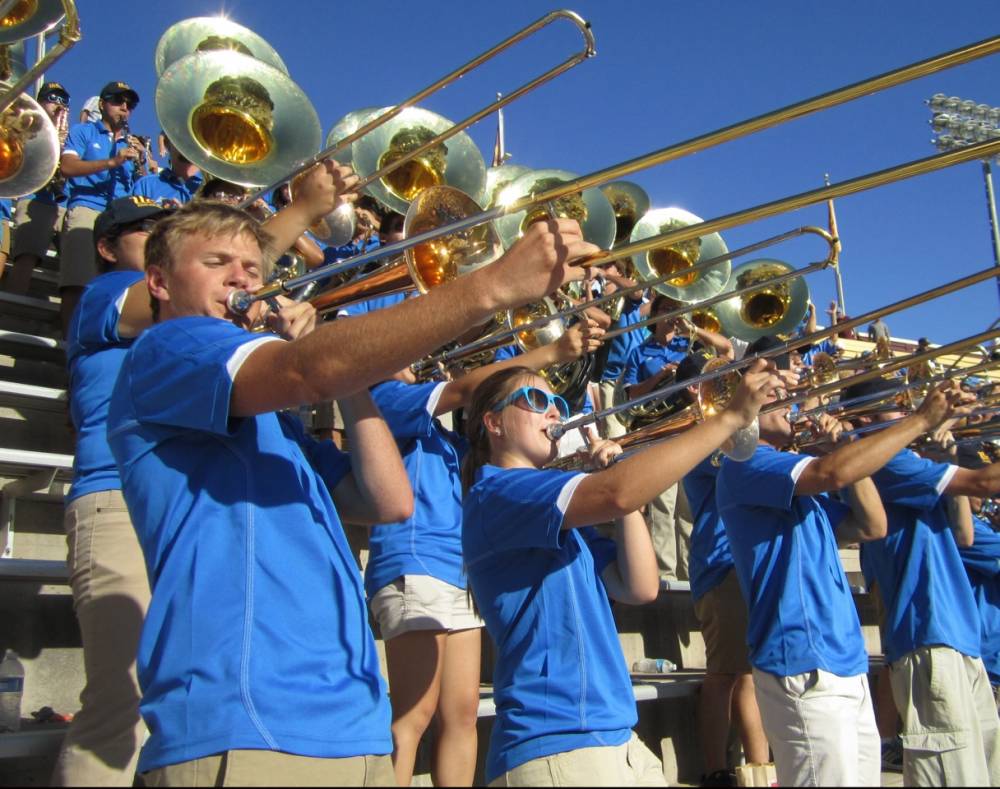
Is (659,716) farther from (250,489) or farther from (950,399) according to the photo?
(250,489)

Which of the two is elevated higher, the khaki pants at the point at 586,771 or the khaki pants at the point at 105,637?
the khaki pants at the point at 105,637

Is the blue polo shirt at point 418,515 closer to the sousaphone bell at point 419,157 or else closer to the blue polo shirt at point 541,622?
the blue polo shirt at point 541,622

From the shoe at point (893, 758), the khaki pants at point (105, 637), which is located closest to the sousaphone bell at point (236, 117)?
the khaki pants at point (105, 637)

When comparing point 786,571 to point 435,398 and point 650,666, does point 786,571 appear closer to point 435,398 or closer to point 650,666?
point 435,398

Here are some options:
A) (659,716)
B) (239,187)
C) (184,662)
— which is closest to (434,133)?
(239,187)

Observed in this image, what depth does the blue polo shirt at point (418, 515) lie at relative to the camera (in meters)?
3.68

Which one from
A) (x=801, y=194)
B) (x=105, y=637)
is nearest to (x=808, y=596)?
(x=801, y=194)

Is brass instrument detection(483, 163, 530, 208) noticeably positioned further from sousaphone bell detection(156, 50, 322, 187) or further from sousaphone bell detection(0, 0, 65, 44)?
sousaphone bell detection(0, 0, 65, 44)

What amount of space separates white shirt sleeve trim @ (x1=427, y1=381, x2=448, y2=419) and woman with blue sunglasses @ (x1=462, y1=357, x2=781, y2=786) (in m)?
0.54

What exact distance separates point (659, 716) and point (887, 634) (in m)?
1.27

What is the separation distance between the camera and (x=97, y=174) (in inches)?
239

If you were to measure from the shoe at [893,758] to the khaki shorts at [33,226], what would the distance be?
5587 mm

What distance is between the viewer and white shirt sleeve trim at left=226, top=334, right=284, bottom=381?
5.98 ft

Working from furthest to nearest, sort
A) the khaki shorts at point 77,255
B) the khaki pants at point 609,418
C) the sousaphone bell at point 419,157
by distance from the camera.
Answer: the khaki pants at point 609,418, the khaki shorts at point 77,255, the sousaphone bell at point 419,157
